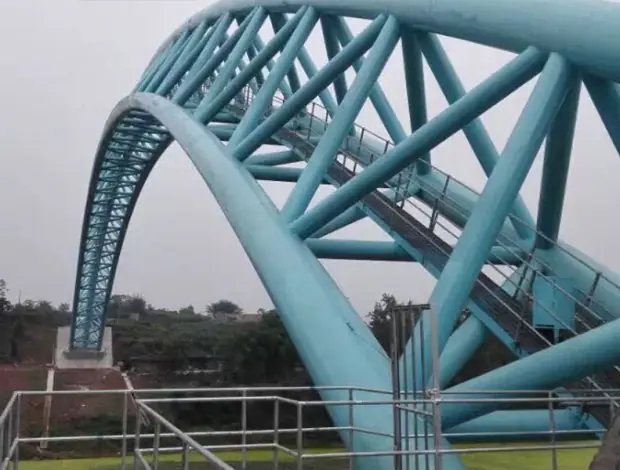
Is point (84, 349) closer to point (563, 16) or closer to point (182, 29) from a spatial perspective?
point (182, 29)

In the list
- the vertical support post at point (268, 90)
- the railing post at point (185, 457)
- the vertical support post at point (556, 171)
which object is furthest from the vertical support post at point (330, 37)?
the railing post at point (185, 457)

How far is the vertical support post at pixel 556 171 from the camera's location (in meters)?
11.3

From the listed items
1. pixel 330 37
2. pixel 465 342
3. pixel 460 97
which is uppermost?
pixel 330 37

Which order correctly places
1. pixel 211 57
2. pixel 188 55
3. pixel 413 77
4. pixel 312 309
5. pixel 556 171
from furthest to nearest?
pixel 188 55, pixel 211 57, pixel 413 77, pixel 556 171, pixel 312 309

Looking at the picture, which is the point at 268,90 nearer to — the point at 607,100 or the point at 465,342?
the point at 465,342

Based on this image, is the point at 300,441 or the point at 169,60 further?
the point at 169,60

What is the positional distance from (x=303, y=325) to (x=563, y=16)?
15.5 feet

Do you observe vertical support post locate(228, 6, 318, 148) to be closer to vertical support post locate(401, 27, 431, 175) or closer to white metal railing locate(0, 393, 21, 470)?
vertical support post locate(401, 27, 431, 175)

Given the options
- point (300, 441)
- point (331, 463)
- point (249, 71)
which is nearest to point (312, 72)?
point (249, 71)

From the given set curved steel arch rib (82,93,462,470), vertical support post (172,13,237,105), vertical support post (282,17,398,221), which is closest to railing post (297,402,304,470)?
curved steel arch rib (82,93,462,470)

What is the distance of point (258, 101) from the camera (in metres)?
16.4

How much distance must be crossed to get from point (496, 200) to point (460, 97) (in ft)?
20.3

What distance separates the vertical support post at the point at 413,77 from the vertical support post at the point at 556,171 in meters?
2.27

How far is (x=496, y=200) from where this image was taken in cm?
911
